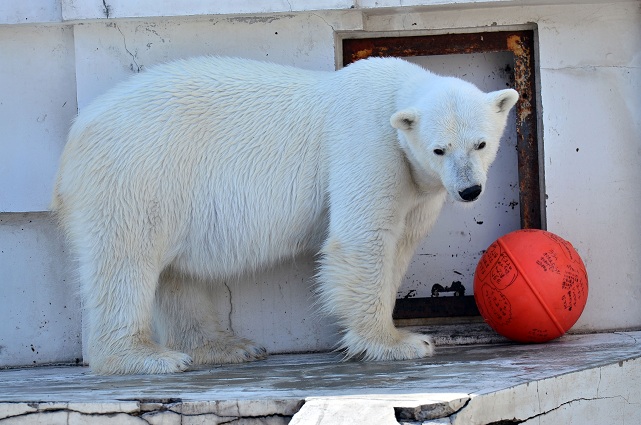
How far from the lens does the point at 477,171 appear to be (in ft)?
13.5

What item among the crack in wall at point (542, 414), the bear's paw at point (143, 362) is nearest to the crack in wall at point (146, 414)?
the crack in wall at point (542, 414)

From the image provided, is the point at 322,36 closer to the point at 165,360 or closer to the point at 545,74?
A: the point at 545,74

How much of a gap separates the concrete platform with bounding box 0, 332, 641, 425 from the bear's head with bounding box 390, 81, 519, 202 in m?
0.78

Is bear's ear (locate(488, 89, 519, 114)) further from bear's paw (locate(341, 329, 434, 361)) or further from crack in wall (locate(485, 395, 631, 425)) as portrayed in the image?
crack in wall (locate(485, 395, 631, 425))

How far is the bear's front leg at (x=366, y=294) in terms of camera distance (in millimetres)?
4500

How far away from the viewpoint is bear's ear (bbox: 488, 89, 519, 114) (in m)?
4.30

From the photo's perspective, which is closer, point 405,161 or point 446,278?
point 405,161

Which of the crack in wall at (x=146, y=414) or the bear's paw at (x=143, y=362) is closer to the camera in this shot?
the crack in wall at (x=146, y=414)

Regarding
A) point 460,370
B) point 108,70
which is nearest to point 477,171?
point 460,370

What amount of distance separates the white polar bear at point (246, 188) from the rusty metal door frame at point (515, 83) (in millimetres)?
573

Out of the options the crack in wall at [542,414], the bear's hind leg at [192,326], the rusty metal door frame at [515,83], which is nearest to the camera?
the crack in wall at [542,414]

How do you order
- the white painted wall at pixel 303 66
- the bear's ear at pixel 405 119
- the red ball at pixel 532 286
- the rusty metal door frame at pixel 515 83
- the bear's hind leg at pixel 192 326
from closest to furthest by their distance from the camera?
the bear's ear at pixel 405 119 → the red ball at pixel 532 286 → the bear's hind leg at pixel 192 326 → the white painted wall at pixel 303 66 → the rusty metal door frame at pixel 515 83

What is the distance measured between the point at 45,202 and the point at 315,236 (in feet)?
4.63

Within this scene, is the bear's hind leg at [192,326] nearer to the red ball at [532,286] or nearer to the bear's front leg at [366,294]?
the bear's front leg at [366,294]
